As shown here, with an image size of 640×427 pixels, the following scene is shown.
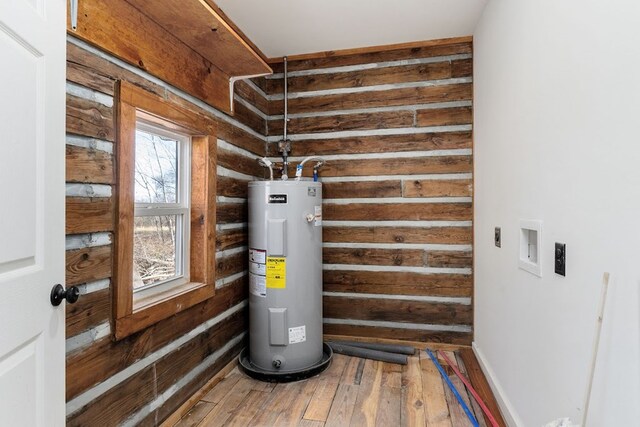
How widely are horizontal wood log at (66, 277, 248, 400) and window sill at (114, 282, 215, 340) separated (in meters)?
0.05

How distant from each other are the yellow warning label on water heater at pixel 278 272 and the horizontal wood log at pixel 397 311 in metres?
0.73

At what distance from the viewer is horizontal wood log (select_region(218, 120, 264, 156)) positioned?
231 cm

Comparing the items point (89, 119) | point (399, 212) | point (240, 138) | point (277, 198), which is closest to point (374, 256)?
point (399, 212)

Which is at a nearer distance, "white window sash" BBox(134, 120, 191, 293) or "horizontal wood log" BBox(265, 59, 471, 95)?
"white window sash" BBox(134, 120, 191, 293)

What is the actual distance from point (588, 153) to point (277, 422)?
1.88m

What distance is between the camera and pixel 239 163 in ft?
8.32

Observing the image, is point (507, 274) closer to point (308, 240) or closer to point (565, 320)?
point (565, 320)

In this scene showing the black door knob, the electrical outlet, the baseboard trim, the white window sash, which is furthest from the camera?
the white window sash

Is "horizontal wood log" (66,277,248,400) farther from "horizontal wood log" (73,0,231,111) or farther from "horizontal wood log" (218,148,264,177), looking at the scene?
"horizontal wood log" (73,0,231,111)

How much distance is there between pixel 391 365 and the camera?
96.6 inches

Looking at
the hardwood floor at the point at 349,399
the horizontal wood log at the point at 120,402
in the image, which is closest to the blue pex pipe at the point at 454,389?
the hardwood floor at the point at 349,399

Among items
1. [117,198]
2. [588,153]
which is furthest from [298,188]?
[588,153]

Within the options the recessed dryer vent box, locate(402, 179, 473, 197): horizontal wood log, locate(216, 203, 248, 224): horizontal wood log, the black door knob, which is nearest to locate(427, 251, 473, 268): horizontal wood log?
locate(402, 179, 473, 197): horizontal wood log

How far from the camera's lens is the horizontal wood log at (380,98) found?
2.68 meters
